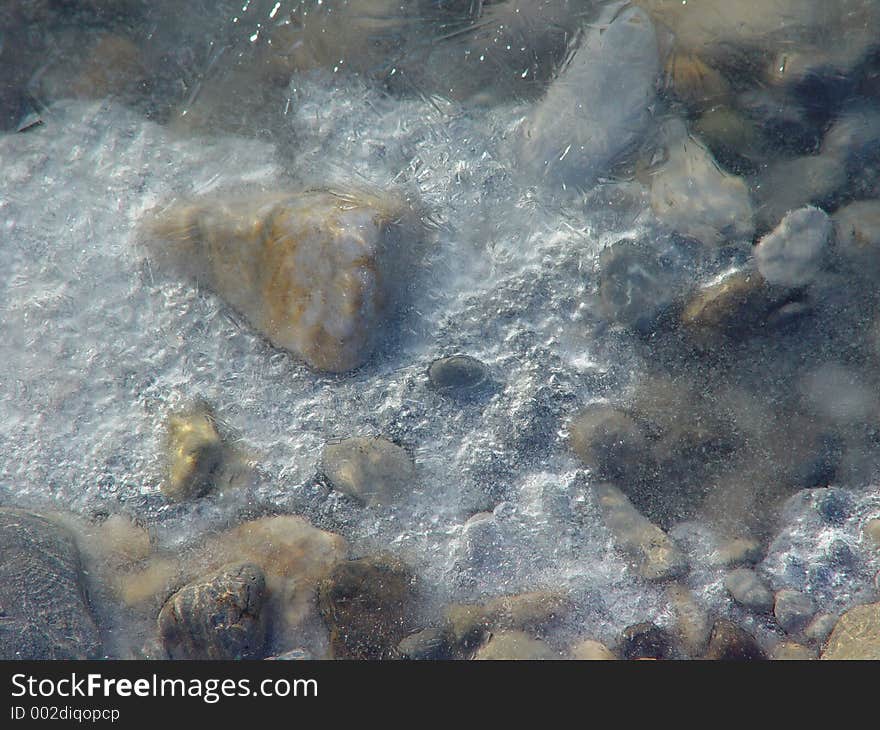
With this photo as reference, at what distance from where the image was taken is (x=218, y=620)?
2.52 metres

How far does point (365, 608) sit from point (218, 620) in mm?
577

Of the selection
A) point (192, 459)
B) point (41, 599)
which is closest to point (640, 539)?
point (192, 459)

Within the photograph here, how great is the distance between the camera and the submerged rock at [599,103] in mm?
3057

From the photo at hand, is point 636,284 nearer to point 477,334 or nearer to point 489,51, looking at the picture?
point 477,334

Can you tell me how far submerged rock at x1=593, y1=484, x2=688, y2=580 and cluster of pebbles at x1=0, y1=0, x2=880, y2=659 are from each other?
1 centimetres

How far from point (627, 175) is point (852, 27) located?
119 centimetres

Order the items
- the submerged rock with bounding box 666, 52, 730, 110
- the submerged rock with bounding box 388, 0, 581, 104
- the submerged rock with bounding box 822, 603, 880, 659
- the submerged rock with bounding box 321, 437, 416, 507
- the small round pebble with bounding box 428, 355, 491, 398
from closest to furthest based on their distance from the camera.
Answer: the submerged rock with bounding box 822, 603, 880, 659
the submerged rock with bounding box 321, 437, 416, 507
the small round pebble with bounding box 428, 355, 491, 398
the submerged rock with bounding box 666, 52, 730, 110
the submerged rock with bounding box 388, 0, 581, 104

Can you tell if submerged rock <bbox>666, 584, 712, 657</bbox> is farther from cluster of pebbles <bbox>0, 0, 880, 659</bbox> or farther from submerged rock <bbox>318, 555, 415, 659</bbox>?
submerged rock <bbox>318, 555, 415, 659</bbox>

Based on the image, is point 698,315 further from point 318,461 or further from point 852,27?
point 318,461

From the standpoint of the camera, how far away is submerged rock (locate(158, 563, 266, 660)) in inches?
99.0

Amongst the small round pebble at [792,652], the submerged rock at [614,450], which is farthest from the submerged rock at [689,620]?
the submerged rock at [614,450]

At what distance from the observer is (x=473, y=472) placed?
112 inches

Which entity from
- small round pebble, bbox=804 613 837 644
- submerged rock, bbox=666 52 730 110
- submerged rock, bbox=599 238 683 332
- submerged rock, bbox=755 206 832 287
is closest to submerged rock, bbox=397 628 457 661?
small round pebble, bbox=804 613 837 644

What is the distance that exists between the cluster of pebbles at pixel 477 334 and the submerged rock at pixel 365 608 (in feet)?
0.04
